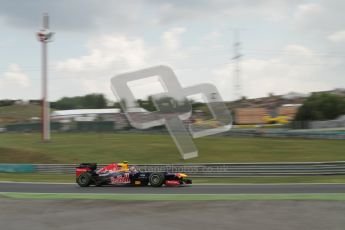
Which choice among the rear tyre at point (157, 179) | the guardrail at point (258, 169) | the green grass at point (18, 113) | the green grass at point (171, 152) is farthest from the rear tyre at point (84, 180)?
the green grass at point (18, 113)

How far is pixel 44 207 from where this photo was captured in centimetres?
1014

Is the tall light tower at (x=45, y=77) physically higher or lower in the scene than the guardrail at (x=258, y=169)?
higher

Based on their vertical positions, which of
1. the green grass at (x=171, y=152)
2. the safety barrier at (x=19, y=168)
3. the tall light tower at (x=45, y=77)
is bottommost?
the safety barrier at (x=19, y=168)

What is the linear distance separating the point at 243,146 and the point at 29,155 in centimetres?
1373

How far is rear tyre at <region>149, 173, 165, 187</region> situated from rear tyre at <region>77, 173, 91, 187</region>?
2283 millimetres

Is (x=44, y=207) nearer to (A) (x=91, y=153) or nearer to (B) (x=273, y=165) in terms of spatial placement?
(B) (x=273, y=165)

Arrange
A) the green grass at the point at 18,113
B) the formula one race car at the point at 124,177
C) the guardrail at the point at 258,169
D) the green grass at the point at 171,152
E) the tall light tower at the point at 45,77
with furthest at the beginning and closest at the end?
the green grass at the point at 18,113, the tall light tower at the point at 45,77, the green grass at the point at 171,152, the guardrail at the point at 258,169, the formula one race car at the point at 124,177

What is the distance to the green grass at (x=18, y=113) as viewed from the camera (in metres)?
109

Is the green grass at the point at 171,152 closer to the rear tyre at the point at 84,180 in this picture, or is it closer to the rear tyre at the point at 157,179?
the rear tyre at the point at 84,180

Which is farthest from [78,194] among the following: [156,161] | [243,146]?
[243,146]

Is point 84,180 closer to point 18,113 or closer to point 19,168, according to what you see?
point 19,168

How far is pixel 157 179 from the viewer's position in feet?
47.8

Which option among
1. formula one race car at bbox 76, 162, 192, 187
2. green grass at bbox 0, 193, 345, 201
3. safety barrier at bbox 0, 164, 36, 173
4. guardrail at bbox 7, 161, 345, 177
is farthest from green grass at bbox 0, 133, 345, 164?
green grass at bbox 0, 193, 345, 201

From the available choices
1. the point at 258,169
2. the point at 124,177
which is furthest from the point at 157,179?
the point at 258,169
